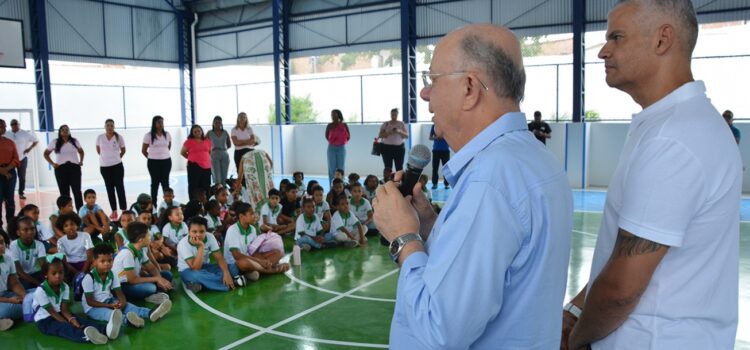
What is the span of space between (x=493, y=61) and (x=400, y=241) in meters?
0.44

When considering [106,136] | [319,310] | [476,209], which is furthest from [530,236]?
[106,136]

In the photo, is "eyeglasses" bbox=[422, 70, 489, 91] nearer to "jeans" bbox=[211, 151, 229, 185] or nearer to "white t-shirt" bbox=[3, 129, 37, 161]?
"jeans" bbox=[211, 151, 229, 185]

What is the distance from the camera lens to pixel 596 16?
12.5 metres

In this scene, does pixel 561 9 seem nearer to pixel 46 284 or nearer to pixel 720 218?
pixel 46 284

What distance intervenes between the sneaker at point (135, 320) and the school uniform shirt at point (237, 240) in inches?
62.2

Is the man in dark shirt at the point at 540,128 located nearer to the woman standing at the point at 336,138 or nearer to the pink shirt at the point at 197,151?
the woman standing at the point at 336,138

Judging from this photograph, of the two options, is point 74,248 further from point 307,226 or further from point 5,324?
point 307,226

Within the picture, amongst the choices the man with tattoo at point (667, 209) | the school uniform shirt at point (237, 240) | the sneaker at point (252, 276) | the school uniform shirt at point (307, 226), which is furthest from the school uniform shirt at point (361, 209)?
the man with tattoo at point (667, 209)

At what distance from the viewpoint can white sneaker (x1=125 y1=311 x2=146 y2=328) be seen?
465cm

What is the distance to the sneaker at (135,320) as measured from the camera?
4649mm

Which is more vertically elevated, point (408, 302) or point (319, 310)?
point (408, 302)

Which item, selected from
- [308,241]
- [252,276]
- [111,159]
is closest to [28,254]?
[252,276]

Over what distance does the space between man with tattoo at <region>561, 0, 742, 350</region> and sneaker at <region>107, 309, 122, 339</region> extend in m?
3.99

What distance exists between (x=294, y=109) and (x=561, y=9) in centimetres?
2320
